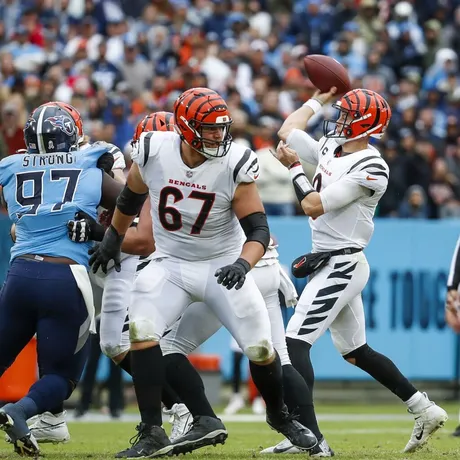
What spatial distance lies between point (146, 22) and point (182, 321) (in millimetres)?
11230

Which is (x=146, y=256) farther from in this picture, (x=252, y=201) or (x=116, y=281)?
(x=252, y=201)

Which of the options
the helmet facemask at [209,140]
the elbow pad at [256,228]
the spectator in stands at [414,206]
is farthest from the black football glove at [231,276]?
the spectator in stands at [414,206]

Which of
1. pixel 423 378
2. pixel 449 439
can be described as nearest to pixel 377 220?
pixel 423 378

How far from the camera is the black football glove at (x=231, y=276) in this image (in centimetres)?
593

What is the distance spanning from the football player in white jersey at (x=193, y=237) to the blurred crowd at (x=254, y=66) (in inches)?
251

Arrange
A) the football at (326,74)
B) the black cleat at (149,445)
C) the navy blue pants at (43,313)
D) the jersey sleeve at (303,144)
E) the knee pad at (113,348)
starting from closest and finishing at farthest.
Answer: the black cleat at (149,445)
the navy blue pants at (43,313)
the jersey sleeve at (303,144)
the knee pad at (113,348)
the football at (326,74)

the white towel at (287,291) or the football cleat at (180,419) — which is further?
the white towel at (287,291)

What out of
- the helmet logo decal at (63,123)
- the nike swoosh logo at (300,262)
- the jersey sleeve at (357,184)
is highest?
the helmet logo decal at (63,123)

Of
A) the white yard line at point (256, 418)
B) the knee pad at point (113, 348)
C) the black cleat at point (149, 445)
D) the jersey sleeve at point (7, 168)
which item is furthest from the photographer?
the white yard line at point (256, 418)

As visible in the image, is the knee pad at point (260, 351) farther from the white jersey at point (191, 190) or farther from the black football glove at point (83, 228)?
the black football glove at point (83, 228)

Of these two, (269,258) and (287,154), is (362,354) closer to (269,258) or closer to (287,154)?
(269,258)

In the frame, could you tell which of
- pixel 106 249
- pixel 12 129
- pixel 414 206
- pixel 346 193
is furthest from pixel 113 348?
pixel 414 206

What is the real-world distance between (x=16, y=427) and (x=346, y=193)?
2371 millimetres

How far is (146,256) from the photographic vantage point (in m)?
7.50
